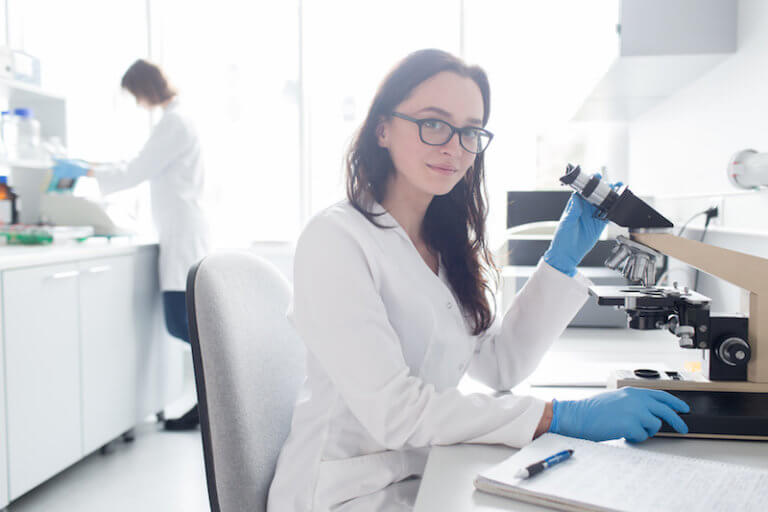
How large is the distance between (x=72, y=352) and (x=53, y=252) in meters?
0.37

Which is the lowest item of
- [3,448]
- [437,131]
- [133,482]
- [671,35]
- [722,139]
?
[133,482]

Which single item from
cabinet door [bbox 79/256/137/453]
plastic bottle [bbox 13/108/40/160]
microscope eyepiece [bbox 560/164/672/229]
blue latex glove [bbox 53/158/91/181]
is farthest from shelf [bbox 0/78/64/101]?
microscope eyepiece [bbox 560/164/672/229]

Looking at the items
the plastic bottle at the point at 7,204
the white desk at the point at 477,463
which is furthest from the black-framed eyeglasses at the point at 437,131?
the plastic bottle at the point at 7,204

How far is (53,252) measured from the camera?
206cm

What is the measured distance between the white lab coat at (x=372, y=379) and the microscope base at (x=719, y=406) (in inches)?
7.9

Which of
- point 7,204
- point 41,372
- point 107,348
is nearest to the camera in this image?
point 41,372

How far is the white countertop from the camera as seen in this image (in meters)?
1.88

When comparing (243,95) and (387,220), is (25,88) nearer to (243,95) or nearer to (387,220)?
(243,95)

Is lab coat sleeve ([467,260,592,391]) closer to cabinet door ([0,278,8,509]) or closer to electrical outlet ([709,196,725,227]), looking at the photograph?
electrical outlet ([709,196,725,227])

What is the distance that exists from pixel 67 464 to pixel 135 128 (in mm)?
2545

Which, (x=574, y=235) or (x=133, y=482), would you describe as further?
(x=133, y=482)

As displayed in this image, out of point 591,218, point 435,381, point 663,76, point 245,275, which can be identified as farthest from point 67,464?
point 663,76

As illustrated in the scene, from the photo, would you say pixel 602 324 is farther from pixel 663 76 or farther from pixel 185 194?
pixel 185 194

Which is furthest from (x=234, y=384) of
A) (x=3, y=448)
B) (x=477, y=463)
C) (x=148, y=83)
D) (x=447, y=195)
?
(x=148, y=83)
